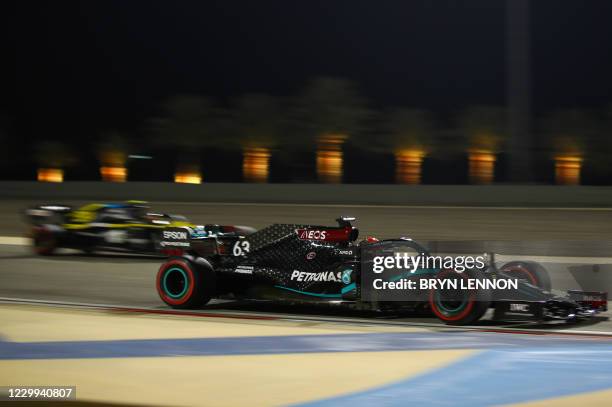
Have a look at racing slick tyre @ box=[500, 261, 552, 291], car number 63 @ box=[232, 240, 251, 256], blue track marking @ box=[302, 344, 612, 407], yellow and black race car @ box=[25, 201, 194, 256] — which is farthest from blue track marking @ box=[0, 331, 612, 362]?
yellow and black race car @ box=[25, 201, 194, 256]

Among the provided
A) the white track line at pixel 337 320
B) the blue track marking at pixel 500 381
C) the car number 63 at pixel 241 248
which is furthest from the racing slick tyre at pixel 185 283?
the blue track marking at pixel 500 381

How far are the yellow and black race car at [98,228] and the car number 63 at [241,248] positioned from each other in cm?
528

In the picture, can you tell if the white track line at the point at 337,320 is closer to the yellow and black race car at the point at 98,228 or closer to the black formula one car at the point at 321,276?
the black formula one car at the point at 321,276

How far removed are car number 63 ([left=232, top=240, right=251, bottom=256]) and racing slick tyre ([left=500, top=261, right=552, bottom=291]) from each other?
2736 millimetres

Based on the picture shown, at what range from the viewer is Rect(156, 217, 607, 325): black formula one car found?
851 cm

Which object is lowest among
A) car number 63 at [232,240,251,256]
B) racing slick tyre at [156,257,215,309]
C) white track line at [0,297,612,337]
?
white track line at [0,297,612,337]

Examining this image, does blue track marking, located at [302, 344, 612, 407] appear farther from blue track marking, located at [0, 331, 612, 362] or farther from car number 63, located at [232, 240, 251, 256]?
car number 63, located at [232, 240, 251, 256]

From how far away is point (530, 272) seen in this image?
8820 mm

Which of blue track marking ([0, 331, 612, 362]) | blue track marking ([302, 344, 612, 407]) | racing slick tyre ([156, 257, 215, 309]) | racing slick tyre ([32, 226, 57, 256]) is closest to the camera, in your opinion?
blue track marking ([302, 344, 612, 407])

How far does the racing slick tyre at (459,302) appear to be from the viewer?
843 centimetres

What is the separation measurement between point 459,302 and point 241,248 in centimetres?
255

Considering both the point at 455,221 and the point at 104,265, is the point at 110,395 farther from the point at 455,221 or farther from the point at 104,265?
the point at 455,221

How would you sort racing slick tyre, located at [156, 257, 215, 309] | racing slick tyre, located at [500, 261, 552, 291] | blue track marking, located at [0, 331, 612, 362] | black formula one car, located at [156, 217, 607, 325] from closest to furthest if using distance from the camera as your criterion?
blue track marking, located at [0, 331, 612, 362]
black formula one car, located at [156, 217, 607, 325]
racing slick tyre, located at [500, 261, 552, 291]
racing slick tyre, located at [156, 257, 215, 309]

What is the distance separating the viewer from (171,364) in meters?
6.42
